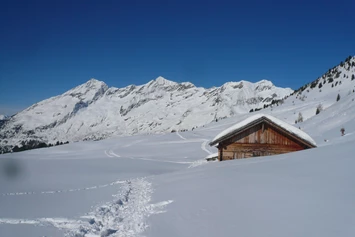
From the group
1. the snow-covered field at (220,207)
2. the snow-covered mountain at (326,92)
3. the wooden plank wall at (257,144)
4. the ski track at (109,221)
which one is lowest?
the ski track at (109,221)

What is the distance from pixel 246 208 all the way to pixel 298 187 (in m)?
1.73

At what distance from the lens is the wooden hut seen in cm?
1842

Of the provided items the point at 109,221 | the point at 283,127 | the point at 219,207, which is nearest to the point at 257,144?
the point at 283,127

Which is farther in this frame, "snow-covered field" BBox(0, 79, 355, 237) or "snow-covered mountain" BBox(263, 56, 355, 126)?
"snow-covered mountain" BBox(263, 56, 355, 126)

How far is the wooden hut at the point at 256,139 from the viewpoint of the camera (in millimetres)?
18422

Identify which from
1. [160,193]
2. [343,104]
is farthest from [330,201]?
[343,104]

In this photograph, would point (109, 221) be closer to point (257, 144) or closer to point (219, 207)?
point (219, 207)

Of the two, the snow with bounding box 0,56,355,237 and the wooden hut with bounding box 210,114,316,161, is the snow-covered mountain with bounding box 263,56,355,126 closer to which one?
the wooden hut with bounding box 210,114,316,161

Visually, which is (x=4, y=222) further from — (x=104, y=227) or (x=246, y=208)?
(x=246, y=208)

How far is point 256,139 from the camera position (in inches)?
744

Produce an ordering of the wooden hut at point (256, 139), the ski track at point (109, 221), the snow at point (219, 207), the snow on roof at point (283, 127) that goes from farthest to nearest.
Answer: the wooden hut at point (256, 139) → the snow on roof at point (283, 127) → the ski track at point (109, 221) → the snow at point (219, 207)

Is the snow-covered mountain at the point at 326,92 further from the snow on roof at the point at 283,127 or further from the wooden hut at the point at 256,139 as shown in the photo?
the snow on roof at the point at 283,127

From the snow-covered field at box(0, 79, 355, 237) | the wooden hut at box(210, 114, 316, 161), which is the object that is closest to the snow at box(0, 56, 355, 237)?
the snow-covered field at box(0, 79, 355, 237)

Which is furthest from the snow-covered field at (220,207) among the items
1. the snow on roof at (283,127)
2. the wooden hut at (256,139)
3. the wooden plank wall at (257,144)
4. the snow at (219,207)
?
the wooden plank wall at (257,144)
